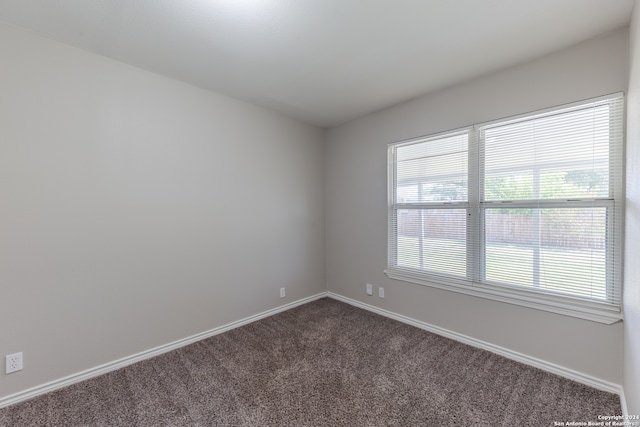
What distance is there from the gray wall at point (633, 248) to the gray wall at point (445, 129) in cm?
21

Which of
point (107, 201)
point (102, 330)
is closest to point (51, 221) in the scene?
point (107, 201)

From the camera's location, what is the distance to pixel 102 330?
78.6 inches

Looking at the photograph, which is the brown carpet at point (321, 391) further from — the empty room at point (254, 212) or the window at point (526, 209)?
the window at point (526, 209)

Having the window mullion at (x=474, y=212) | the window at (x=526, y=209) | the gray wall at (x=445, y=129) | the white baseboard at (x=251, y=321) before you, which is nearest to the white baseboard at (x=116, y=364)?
the white baseboard at (x=251, y=321)

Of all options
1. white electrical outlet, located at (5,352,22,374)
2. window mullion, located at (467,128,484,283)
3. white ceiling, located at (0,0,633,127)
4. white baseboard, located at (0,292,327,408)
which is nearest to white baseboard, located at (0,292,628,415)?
white baseboard, located at (0,292,327,408)

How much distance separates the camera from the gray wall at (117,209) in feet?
5.58

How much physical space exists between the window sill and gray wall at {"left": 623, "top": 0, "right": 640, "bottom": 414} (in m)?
0.15

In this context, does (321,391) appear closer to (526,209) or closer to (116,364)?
(116,364)

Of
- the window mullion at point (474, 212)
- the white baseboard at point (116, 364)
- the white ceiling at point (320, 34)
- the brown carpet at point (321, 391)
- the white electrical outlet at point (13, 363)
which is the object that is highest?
the white ceiling at point (320, 34)

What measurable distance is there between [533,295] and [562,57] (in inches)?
72.3

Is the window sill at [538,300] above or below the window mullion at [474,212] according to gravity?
below

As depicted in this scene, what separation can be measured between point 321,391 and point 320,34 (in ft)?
8.09

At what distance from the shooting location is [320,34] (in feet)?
5.76

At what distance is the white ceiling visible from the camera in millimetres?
1527
